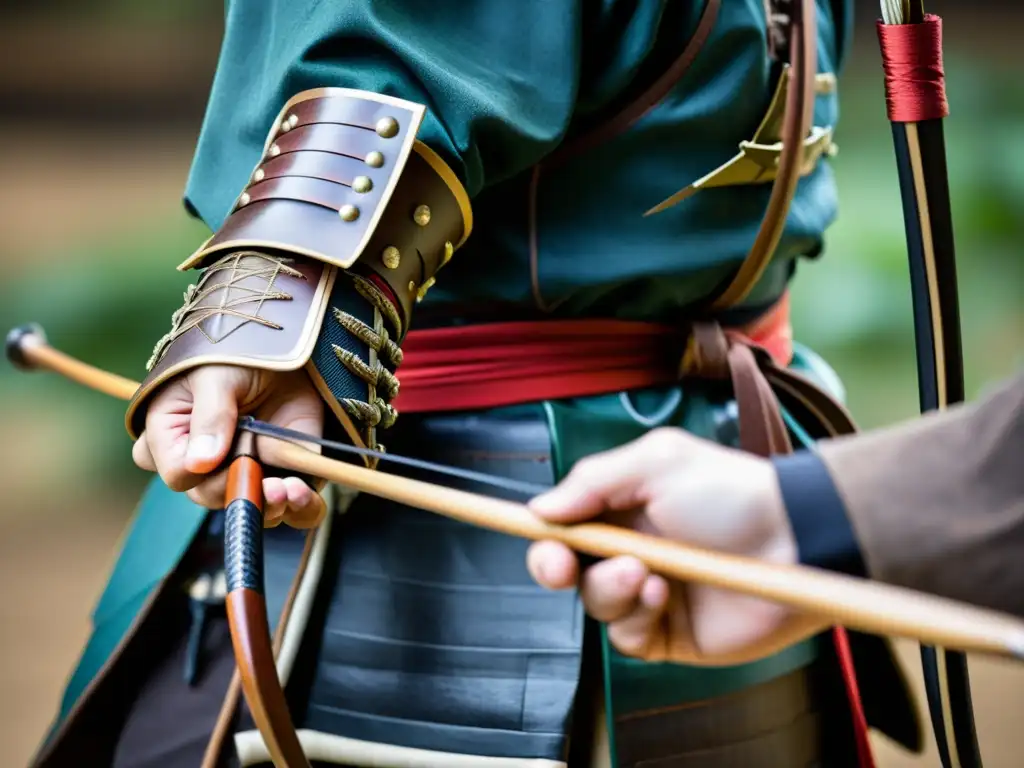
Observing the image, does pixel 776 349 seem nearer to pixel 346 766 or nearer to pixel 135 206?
pixel 346 766

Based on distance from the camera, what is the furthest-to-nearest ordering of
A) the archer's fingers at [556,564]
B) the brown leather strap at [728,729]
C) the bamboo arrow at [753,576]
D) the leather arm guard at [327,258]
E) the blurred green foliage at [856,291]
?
the blurred green foliage at [856,291]
the brown leather strap at [728,729]
the leather arm guard at [327,258]
the archer's fingers at [556,564]
the bamboo arrow at [753,576]

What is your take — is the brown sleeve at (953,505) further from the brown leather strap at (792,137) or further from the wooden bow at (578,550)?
the brown leather strap at (792,137)

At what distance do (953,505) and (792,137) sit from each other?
0.38 metres

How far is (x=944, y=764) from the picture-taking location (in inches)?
35.5

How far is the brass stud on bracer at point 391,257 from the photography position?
681 mm

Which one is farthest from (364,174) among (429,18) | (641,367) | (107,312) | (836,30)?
(107,312)

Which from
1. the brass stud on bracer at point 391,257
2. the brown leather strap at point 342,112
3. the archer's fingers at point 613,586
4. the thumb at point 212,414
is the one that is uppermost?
the brown leather strap at point 342,112

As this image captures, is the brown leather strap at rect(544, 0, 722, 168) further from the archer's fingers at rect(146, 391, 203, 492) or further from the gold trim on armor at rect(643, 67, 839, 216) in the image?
the archer's fingers at rect(146, 391, 203, 492)

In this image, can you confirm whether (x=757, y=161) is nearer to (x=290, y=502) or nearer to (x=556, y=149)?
(x=556, y=149)

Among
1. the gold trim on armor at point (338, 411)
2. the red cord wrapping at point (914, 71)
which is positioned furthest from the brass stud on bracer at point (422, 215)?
the red cord wrapping at point (914, 71)

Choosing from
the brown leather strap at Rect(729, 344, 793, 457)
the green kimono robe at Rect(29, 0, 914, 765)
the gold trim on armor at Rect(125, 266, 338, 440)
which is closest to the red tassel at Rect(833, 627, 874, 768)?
the green kimono robe at Rect(29, 0, 914, 765)

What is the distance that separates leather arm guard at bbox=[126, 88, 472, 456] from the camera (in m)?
0.64

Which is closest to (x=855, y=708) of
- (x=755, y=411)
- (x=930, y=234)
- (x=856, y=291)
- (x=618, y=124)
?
(x=755, y=411)

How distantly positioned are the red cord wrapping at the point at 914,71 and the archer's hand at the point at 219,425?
0.46 m
